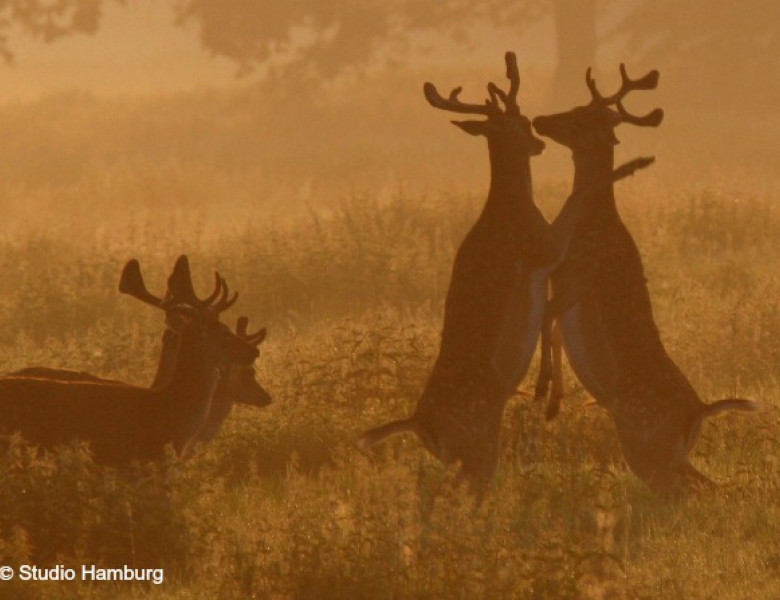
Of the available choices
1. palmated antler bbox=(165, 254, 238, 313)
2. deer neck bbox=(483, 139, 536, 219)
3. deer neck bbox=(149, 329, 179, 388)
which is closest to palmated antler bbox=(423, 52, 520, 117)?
deer neck bbox=(483, 139, 536, 219)

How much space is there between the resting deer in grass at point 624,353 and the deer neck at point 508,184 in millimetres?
353

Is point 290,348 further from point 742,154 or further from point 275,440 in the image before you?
point 742,154

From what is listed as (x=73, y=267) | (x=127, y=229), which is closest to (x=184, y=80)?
(x=127, y=229)

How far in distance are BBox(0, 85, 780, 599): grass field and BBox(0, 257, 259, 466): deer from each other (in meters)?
0.24

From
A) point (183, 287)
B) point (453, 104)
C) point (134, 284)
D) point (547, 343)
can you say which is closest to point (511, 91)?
point (453, 104)

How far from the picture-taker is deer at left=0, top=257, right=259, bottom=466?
8578mm

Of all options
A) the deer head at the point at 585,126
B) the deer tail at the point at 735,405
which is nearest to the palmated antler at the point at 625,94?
the deer head at the point at 585,126

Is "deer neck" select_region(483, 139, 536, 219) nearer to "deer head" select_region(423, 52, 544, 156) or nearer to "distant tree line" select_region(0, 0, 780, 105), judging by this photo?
"deer head" select_region(423, 52, 544, 156)

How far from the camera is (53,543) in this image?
26.2 ft

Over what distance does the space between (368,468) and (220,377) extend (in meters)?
0.99

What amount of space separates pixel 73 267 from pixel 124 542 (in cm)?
1012

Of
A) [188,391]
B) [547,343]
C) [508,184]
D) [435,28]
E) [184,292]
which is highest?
[435,28]

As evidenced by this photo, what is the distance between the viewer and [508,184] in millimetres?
8797

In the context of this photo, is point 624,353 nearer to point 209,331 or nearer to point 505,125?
point 505,125
